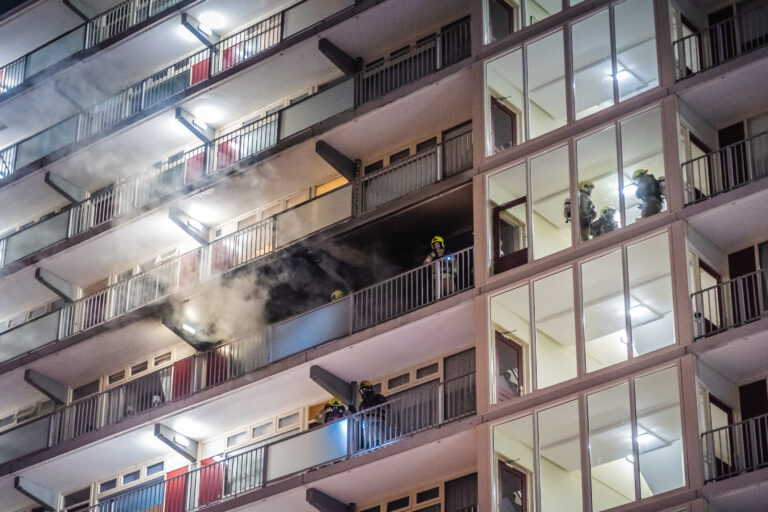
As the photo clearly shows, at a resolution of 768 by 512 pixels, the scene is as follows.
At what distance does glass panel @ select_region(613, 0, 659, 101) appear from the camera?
1165 inches

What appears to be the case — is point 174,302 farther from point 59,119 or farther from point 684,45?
point 684,45

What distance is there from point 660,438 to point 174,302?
12780 mm

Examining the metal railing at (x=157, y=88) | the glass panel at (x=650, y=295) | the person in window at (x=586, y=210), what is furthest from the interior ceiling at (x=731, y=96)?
the metal railing at (x=157, y=88)

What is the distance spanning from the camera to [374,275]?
33.6 metres

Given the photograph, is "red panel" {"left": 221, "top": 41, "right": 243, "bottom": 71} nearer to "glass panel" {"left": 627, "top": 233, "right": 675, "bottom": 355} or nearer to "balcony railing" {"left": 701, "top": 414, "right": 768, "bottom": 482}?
"glass panel" {"left": 627, "top": 233, "right": 675, "bottom": 355}

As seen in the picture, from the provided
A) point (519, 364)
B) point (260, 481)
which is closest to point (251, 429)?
point (260, 481)

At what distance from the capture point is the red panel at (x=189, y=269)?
35.7 metres

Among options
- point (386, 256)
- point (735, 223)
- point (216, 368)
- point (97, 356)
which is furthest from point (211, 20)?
point (735, 223)

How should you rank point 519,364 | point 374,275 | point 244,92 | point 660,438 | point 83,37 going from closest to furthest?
point 660,438, point 519,364, point 374,275, point 244,92, point 83,37

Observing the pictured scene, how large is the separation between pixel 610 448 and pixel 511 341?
311 centimetres

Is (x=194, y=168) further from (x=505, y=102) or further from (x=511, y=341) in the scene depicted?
(x=511, y=341)

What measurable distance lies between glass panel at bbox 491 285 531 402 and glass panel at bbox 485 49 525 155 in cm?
324

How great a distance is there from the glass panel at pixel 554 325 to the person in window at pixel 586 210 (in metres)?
0.84

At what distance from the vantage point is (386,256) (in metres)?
33.5
